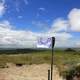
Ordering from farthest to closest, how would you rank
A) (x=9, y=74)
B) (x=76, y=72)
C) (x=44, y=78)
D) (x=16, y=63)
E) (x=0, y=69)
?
1. (x=16, y=63)
2. (x=0, y=69)
3. (x=9, y=74)
4. (x=44, y=78)
5. (x=76, y=72)

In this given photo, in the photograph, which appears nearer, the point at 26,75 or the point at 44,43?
the point at 44,43

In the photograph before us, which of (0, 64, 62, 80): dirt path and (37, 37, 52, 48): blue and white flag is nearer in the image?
(37, 37, 52, 48): blue and white flag

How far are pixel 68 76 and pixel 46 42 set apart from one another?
212 inches

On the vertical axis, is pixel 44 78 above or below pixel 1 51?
below

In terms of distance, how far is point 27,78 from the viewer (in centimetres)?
1695

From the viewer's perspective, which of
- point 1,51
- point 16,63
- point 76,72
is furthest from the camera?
point 1,51

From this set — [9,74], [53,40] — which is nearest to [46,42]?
[53,40]

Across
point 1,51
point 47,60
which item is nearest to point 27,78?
point 47,60

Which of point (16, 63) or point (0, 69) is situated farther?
point (16, 63)

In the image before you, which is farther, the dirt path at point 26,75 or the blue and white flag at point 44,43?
the dirt path at point 26,75

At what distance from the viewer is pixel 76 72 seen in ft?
52.9

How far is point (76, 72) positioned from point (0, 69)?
253 inches

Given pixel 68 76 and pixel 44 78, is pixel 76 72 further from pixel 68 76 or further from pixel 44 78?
pixel 44 78

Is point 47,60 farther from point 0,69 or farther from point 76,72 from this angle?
point 76,72
